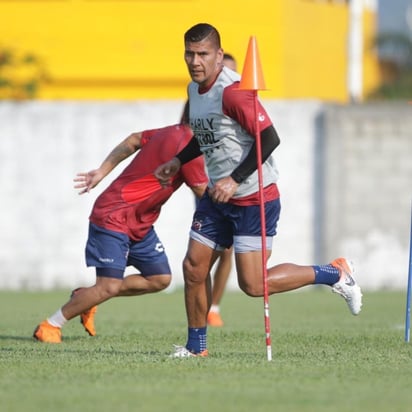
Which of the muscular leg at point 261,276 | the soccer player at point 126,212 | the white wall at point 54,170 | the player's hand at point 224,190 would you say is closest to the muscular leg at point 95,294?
the soccer player at point 126,212

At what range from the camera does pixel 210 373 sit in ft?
25.5

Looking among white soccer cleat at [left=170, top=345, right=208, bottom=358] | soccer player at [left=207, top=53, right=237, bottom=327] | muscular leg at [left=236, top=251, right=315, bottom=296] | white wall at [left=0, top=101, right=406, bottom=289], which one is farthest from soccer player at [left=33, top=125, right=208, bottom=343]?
white wall at [left=0, top=101, right=406, bottom=289]

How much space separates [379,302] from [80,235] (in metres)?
5.00

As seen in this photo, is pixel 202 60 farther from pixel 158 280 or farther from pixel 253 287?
pixel 158 280

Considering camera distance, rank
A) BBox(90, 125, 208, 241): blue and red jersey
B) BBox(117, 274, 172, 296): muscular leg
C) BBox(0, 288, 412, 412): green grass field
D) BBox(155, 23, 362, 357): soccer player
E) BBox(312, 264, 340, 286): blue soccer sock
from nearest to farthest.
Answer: BBox(0, 288, 412, 412): green grass field → BBox(155, 23, 362, 357): soccer player → BBox(312, 264, 340, 286): blue soccer sock → BBox(90, 125, 208, 241): blue and red jersey → BBox(117, 274, 172, 296): muscular leg

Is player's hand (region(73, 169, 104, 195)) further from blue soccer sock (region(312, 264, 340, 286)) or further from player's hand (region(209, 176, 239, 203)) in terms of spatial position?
blue soccer sock (region(312, 264, 340, 286))

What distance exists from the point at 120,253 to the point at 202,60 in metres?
2.29

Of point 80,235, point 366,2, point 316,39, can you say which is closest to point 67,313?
point 80,235

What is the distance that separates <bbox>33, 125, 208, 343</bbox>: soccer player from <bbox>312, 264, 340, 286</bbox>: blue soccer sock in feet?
5.20

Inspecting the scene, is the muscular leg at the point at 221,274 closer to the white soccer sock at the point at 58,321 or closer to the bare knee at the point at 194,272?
the white soccer sock at the point at 58,321

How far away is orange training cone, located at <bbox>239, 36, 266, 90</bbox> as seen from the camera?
8.37 metres

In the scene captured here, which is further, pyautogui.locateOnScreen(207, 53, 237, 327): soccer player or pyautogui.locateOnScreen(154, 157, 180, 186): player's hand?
pyautogui.locateOnScreen(207, 53, 237, 327): soccer player

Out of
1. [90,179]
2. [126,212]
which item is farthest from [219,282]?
[90,179]

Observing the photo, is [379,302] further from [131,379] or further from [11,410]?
[11,410]
